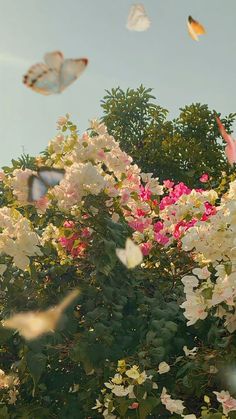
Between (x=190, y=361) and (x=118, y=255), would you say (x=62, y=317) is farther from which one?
(x=190, y=361)

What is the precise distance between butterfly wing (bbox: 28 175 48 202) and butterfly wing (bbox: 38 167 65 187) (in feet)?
0.21

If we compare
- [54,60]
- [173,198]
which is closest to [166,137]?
[173,198]

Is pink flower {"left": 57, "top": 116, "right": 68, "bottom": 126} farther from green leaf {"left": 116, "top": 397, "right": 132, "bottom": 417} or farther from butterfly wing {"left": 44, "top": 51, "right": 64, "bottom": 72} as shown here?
green leaf {"left": 116, "top": 397, "right": 132, "bottom": 417}

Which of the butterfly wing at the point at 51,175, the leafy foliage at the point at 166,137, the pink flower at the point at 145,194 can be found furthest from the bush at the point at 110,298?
the leafy foliage at the point at 166,137

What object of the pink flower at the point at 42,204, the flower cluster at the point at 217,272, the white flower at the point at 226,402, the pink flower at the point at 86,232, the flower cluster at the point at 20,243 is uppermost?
the pink flower at the point at 42,204

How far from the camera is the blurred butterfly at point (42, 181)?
4125mm

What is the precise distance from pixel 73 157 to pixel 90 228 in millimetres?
666

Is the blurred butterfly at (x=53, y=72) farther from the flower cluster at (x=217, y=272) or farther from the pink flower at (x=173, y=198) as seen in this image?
the pink flower at (x=173, y=198)

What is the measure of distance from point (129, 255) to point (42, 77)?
1474 mm

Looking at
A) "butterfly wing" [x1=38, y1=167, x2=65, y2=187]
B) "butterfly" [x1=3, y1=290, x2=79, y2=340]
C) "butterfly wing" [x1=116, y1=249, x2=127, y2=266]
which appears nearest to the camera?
"butterfly" [x1=3, y1=290, x2=79, y2=340]

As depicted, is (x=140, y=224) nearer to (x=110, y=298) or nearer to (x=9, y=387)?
(x=110, y=298)

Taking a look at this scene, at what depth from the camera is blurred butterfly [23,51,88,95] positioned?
3.10 m

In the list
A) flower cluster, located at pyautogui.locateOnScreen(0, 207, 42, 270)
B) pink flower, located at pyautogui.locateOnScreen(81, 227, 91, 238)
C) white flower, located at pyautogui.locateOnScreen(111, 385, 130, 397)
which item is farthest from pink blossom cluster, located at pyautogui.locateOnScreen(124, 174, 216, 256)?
white flower, located at pyautogui.locateOnScreen(111, 385, 130, 397)

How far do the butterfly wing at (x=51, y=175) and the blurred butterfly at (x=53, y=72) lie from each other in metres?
1.20
